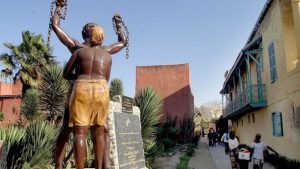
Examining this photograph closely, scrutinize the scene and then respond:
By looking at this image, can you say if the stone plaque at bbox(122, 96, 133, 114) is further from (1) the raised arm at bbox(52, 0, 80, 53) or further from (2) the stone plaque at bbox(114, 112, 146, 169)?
(1) the raised arm at bbox(52, 0, 80, 53)

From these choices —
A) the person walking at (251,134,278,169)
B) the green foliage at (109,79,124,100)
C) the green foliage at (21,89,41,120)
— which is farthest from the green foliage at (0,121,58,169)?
the green foliage at (109,79,124,100)

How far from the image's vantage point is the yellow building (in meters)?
12.6

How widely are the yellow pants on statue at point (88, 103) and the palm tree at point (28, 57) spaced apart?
61.7ft

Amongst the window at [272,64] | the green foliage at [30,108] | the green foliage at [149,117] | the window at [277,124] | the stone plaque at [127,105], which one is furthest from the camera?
the window at [272,64]

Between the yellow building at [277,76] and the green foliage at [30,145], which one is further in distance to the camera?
the yellow building at [277,76]

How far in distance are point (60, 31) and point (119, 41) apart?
0.73 meters

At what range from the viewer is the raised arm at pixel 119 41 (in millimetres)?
3731

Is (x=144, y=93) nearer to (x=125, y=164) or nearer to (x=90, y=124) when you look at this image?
(x=125, y=164)

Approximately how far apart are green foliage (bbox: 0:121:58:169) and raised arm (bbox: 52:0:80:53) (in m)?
3.67

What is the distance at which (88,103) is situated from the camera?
10.7 feet

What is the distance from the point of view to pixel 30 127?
754 cm

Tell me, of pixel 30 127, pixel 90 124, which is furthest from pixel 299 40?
pixel 90 124

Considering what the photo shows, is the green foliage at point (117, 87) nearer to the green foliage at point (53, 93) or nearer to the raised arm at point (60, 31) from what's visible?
the green foliage at point (53, 93)

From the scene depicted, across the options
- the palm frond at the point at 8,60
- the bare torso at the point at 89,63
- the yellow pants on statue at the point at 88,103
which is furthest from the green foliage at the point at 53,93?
the palm frond at the point at 8,60
